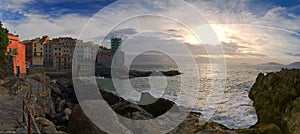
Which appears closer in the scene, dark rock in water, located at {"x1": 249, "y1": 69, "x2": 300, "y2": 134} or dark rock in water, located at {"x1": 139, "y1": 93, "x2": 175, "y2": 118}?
dark rock in water, located at {"x1": 249, "y1": 69, "x2": 300, "y2": 134}

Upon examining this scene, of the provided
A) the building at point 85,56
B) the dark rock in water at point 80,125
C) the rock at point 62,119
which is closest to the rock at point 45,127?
the dark rock in water at point 80,125

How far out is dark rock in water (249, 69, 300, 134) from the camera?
12.2 metres

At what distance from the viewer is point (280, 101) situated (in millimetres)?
14023

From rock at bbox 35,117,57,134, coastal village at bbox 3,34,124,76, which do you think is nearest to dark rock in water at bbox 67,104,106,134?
rock at bbox 35,117,57,134

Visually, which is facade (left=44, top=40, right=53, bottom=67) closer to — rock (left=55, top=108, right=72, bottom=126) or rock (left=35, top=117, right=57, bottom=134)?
rock (left=55, top=108, right=72, bottom=126)

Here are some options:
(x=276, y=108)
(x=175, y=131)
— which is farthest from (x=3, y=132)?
(x=276, y=108)

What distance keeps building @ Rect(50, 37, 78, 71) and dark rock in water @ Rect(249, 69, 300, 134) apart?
70592 mm

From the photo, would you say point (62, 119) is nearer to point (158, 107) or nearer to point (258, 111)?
point (158, 107)

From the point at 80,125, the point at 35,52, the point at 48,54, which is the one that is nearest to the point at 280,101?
→ the point at 80,125

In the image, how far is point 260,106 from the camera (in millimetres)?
15680

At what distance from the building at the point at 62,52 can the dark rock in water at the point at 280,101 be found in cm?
7059

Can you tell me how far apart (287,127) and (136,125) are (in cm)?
730

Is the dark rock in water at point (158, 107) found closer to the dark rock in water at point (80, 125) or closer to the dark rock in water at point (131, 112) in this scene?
the dark rock in water at point (131, 112)

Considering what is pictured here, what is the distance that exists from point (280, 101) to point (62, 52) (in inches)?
3166
